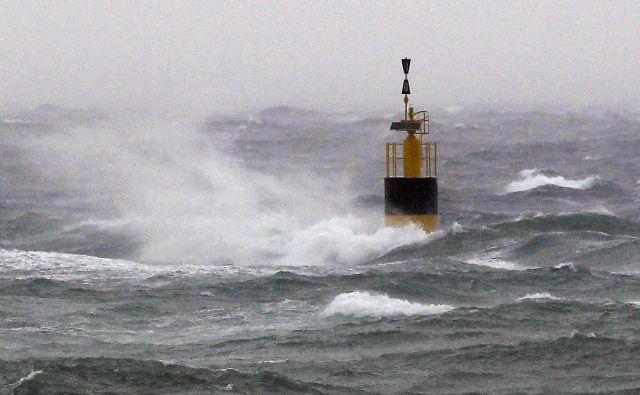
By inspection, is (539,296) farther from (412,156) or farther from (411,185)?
(412,156)

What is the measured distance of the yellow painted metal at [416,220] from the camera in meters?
34.2

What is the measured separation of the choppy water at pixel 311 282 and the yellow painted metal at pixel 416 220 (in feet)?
0.64

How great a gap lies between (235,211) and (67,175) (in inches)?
756

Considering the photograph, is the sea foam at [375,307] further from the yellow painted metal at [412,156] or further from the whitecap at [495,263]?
the yellow painted metal at [412,156]

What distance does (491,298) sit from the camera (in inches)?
1080

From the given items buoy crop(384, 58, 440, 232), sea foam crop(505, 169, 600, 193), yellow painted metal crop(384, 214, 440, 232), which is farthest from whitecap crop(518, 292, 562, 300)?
sea foam crop(505, 169, 600, 193)

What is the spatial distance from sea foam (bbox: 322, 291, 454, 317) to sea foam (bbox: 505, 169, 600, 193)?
22.9m

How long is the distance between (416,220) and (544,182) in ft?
58.6

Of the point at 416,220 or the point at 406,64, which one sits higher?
the point at 406,64

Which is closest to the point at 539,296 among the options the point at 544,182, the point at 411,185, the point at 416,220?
the point at 411,185

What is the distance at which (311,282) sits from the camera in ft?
95.2

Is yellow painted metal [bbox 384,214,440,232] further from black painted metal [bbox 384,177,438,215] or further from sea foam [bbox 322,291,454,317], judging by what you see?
sea foam [bbox 322,291,454,317]

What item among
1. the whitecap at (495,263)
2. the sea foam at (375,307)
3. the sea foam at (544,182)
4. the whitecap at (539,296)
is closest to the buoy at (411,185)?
the whitecap at (495,263)

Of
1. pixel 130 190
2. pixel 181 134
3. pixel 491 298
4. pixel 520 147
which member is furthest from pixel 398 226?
pixel 181 134
